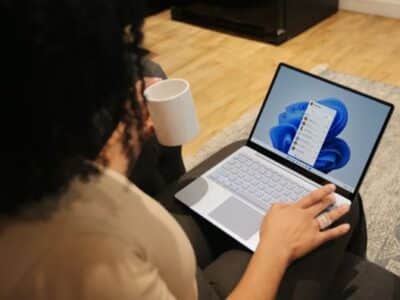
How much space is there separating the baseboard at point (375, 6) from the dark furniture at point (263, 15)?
0.27 ft

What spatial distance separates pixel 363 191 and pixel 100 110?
4.46 ft

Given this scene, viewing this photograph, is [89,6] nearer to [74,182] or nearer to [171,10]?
[74,182]

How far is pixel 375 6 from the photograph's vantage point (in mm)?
2957

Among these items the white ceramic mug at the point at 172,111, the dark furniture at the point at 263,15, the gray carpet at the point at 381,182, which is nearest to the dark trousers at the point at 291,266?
the white ceramic mug at the point at 172,111

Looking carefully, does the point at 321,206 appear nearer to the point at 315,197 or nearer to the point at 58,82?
the point at 315,197

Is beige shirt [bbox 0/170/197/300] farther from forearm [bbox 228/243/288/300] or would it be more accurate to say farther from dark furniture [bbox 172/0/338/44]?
dark furniture [bbox 172/0/338/44]

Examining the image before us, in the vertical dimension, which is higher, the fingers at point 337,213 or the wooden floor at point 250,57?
the fingers at point 337,213

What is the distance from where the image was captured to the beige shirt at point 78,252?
512 mm

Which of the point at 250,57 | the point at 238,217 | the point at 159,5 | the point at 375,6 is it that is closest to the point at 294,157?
the point at 238,217

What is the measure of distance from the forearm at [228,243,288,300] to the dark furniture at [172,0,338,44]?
6.99 feet

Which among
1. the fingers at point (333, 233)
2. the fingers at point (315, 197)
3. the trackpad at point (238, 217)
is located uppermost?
the fingers at point (315, 197)

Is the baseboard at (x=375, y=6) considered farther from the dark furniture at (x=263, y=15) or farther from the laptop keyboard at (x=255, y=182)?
the laptop keyboard at (x=255, y=182)

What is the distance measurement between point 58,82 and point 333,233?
598mm

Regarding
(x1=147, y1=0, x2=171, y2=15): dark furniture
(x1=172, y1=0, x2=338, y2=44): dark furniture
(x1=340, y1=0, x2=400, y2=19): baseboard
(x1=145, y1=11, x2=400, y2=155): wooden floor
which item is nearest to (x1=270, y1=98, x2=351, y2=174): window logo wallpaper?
(x1=145, y1=11, x2=400, y2=155): wooden floor
